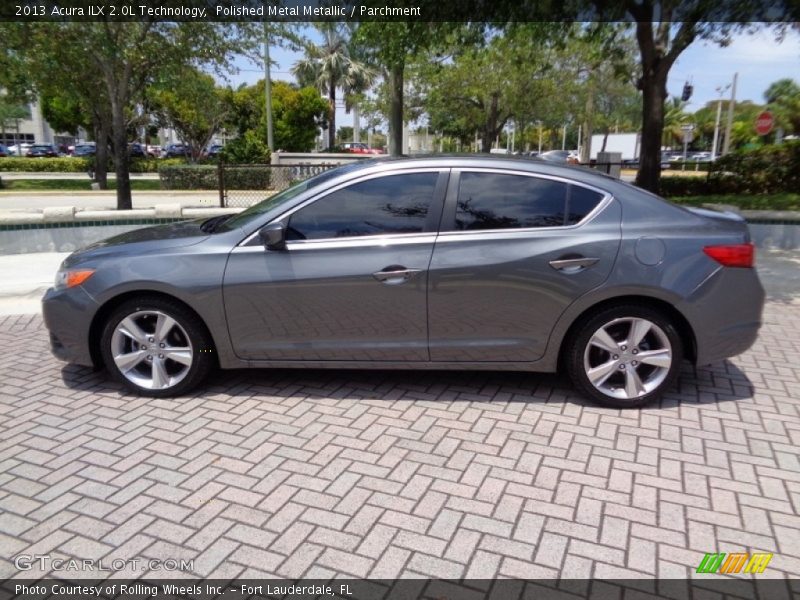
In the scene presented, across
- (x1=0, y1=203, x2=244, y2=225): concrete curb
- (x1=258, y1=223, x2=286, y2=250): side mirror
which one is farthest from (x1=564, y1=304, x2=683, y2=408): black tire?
(x1=0, y1=203, x2=244, y2=225): concrete curb

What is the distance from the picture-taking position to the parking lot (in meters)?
2.66

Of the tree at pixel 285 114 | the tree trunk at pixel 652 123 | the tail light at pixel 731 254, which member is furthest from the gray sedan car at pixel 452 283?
the tree at pixel 285 114

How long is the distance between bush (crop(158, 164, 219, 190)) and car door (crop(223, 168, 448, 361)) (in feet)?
59.9

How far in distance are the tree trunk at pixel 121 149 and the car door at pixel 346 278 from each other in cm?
981

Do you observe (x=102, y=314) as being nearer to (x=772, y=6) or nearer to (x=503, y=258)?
(x=503, y=258)

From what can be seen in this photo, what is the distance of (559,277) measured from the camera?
388 centimetres

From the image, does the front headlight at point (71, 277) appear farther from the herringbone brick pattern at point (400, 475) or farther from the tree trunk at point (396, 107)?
the tree trunk at point (396, 107)

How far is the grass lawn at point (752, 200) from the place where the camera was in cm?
1142

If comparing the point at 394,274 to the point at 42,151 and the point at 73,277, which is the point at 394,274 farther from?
the point at 42,151

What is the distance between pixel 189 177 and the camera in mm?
21953

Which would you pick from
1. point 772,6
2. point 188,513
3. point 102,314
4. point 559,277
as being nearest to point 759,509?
point 559,277

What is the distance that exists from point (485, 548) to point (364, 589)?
22.6 inches
